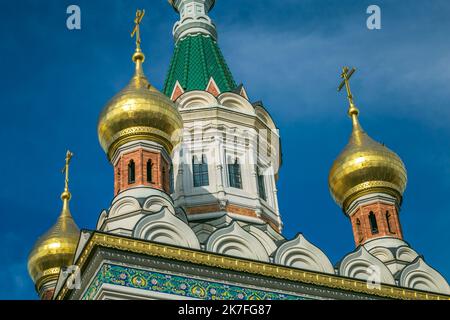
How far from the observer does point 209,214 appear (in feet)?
43.2

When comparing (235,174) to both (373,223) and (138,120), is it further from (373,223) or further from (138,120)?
(138,120)

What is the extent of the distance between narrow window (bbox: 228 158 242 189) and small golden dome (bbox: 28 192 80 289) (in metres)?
2.50

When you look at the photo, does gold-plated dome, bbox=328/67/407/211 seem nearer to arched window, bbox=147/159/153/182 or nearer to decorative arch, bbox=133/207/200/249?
arched window, bbox=147/159/153/182

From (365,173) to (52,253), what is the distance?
4806 mm

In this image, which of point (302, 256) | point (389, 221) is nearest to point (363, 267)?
point (302, 256)

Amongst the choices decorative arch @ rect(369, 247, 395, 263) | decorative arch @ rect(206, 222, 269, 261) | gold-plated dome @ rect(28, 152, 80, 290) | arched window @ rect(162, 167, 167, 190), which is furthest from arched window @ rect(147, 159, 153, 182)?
decorative arch @ rect(369, 247, 395, 263)

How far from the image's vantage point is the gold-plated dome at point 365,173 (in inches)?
521

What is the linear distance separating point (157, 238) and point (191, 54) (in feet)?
20.6

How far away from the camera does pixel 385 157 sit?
13.3 metres

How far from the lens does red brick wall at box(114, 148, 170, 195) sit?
11523 millimetres

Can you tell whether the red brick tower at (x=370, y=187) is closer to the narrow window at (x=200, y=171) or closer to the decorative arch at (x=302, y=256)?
the narrow window at (x=200, y=171)

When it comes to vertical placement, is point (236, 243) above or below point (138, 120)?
below

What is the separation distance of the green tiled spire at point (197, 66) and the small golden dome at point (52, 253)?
3083 millimetres

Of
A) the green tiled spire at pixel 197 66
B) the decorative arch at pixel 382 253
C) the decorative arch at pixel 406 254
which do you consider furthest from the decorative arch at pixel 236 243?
the green tiled spire at pixel 197 66
